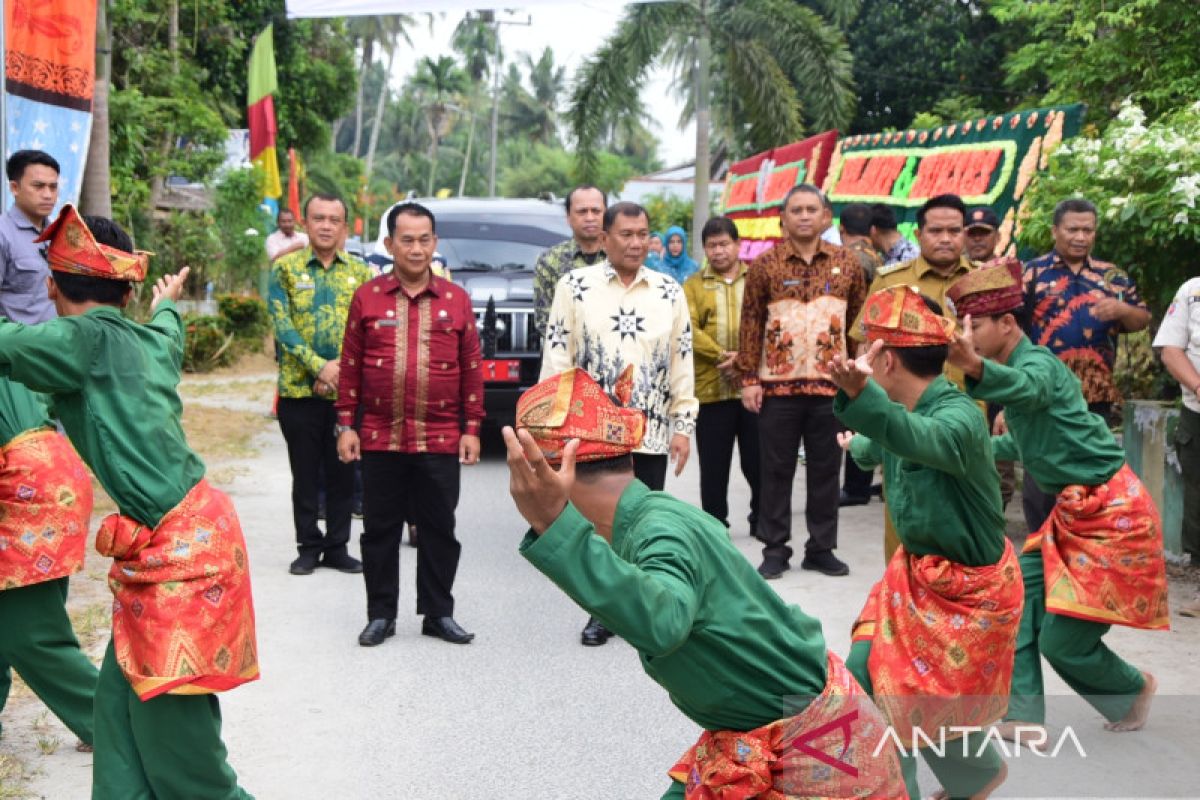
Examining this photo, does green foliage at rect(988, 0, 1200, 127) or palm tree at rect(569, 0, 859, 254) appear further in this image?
palm tree at rect(569, 0, 859, 254)

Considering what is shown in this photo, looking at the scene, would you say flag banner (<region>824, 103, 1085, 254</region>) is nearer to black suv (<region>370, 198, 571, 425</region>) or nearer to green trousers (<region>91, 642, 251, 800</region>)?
black suv (<region>370, 198, 571, 425</region>)

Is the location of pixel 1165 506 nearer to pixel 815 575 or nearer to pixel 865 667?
pixel 815 575

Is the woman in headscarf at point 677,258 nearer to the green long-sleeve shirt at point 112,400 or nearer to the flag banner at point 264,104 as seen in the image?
the flag banner at point 264,104

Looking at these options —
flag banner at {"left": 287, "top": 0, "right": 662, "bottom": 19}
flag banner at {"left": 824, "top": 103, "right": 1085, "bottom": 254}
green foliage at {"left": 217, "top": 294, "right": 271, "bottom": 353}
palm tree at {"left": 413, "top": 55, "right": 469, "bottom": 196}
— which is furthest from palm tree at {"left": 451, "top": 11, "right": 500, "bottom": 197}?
flag banner at {"left": 287, "top": 0, "right": 662, "bottom": 19}

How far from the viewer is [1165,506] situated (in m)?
7.70

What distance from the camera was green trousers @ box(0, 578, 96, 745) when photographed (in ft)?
14.1

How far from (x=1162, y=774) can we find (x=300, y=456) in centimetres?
497

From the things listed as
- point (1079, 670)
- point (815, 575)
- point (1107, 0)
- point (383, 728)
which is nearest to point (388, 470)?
point (383, 728)

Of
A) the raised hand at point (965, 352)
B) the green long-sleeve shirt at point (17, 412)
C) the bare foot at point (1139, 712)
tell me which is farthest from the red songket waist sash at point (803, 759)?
the green long-sleeve shirt at point (17, 412)

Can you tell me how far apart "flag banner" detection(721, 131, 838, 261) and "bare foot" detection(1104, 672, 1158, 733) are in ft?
36.9

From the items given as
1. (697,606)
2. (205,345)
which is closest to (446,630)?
(697,606)

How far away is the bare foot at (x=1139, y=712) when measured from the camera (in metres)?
5.01

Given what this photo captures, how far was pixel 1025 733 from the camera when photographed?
16.1 feet

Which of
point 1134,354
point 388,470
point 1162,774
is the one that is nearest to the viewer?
point 1162,774
